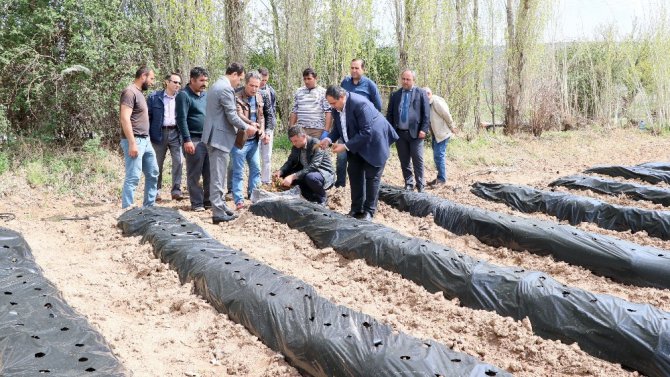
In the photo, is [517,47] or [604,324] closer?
[604,324]

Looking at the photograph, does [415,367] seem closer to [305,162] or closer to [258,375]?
[258,375]

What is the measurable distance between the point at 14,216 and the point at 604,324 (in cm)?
584

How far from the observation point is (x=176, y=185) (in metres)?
6.59

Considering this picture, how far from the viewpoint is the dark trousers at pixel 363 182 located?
215 inches

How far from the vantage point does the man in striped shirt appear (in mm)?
6695

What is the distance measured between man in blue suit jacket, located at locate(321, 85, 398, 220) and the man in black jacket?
0.35 metres

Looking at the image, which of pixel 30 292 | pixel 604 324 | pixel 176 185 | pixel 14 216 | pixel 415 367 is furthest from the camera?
pixel 176 185

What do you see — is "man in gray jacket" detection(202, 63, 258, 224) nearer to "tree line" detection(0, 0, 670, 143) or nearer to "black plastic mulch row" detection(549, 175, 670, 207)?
"tree line" detection(0, 0, 670, 143)

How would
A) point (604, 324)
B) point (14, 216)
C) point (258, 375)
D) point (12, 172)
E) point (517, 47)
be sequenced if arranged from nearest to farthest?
point (258, 375) → point (604, 324) → point (14, 216) → point (12, 172) → point (517, 47)

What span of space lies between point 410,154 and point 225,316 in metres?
4.27

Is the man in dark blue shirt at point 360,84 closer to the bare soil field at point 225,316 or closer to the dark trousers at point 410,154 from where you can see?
the dark trousers at point 410,154

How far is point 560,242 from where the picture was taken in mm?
4395

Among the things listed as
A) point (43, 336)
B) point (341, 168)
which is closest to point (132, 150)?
point (341, 168)

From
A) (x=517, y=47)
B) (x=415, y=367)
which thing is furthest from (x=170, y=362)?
(x=517, y=47)
